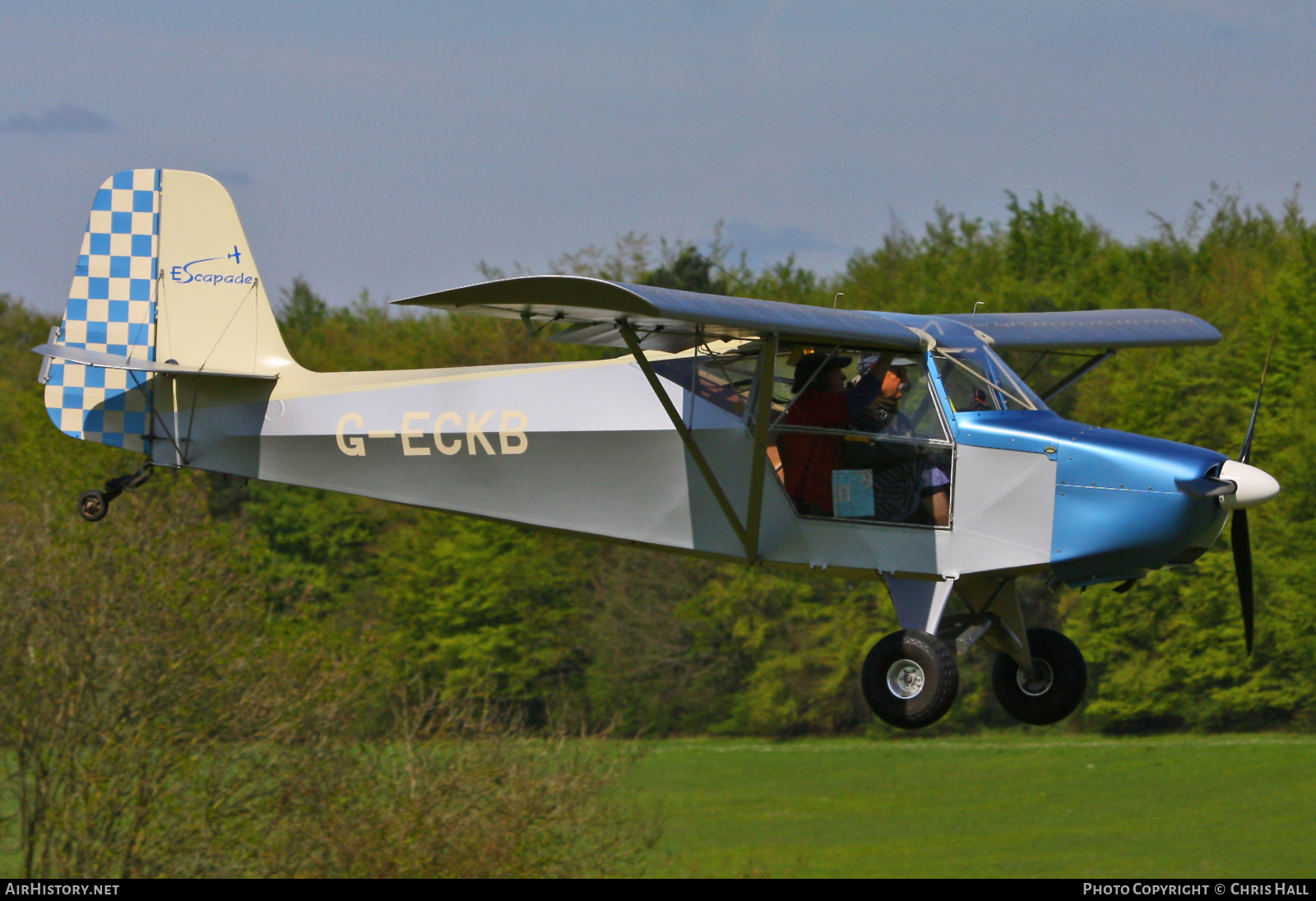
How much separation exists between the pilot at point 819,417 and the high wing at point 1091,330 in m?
1.20

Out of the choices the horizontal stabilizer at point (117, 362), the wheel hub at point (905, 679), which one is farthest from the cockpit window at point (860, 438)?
the horizontal stabilizer at point (117, 362)

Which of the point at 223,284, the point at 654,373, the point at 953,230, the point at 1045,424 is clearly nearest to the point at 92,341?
the point at 223,284

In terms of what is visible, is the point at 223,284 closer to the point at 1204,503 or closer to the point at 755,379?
the point at 755,379

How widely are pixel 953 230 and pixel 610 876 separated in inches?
1421

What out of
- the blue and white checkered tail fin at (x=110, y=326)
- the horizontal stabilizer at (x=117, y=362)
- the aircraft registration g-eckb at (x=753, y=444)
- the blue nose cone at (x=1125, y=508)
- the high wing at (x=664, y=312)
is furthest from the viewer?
the blue and white checkered tail fin at (x=110, y=326)

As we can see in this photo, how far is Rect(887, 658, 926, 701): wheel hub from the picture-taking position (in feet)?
31.3

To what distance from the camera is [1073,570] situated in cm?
941

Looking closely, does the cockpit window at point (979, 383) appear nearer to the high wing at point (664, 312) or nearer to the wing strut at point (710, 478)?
the high wing at point (664, 312)

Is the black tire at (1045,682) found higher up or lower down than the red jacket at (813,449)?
lower down

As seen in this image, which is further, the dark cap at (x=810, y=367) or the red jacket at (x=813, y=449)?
the dark cap at (x=810, y=367)

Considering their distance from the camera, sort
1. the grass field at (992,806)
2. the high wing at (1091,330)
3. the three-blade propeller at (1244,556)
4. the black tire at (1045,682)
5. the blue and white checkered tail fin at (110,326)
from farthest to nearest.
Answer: the grass field at (992,806)
the blue and white checkered tail fin at (110,326)
the high wing at (1091,330)
the black tire at (1045,682)
the three-blade propeller at (1244,556)

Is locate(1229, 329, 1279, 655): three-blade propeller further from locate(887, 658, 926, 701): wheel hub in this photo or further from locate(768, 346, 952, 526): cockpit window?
locate(887, 658, 926, 701): wheel hub

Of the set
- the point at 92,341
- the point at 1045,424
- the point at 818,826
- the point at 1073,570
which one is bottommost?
the point at 818,826

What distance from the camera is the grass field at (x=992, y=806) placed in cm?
3959
